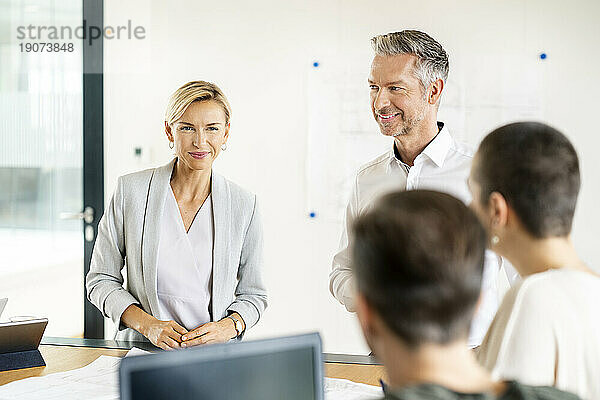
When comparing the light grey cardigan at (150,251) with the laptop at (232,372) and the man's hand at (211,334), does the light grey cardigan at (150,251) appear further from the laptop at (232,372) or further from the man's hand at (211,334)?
the laptop at (232,372)

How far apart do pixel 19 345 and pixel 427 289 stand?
63.6 inches

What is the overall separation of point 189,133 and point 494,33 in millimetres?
2120

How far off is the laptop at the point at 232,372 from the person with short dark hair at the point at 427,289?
403mm

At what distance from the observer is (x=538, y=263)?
1.23 meters

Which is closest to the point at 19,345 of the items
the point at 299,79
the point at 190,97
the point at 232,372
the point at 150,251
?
the point at 150,251

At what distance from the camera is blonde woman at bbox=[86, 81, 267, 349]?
2.37 metres

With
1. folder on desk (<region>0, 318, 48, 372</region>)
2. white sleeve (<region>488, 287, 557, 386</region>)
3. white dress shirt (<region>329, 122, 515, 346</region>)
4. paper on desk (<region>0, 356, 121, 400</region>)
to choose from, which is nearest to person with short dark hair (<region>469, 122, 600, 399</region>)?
white sleeve (<region>488, 287, 557, 386</region>)

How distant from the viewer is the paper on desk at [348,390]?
1.84 m

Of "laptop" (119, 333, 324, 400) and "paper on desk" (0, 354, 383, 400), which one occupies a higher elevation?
"laptop" (119, 333, 324, 400)

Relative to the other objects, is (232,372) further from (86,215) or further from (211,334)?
(86,215)

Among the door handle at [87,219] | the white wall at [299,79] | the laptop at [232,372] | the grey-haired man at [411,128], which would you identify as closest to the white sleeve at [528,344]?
the laptop at [232,372]

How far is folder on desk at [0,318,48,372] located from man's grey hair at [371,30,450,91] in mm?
1397

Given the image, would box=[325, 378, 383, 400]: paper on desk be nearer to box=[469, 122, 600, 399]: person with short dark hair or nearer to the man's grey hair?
box=[469, 122, 600, 399]: person with short dark hair

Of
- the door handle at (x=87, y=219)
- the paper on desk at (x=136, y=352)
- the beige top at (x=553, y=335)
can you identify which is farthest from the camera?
the door handle at (x=87, y=219)
